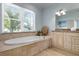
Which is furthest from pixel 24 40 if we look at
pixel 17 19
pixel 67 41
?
pixel 67 41

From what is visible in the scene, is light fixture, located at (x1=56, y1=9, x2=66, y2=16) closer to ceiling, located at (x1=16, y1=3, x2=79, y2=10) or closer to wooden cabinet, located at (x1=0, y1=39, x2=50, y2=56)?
ceiling, located at (x1=16, y1=3, x2=79, y2=10)

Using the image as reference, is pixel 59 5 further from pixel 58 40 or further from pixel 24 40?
pixel 24 40

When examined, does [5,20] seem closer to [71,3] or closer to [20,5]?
[20,5]

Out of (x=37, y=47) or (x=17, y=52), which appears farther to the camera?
Answer: (x=37, y=47)

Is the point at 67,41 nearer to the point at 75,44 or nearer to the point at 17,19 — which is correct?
the point at 75,44

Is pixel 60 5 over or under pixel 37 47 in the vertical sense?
over

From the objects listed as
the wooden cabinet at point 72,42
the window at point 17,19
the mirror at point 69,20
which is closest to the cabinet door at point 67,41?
the wooden cabinet at point 72,42

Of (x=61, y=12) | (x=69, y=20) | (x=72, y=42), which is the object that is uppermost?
(x=61, y=12)

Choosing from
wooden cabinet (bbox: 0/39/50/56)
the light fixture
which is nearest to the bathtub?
wooden cabinet (bbox: 0/39/50/56)

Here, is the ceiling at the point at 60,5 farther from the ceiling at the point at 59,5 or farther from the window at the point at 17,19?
the window at the point at 17,19

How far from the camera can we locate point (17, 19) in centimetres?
141

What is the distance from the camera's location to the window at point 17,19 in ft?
4.43

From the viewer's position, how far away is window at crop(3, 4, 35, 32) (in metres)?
1.35

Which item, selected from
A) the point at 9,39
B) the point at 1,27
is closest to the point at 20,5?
the point at 1,27
